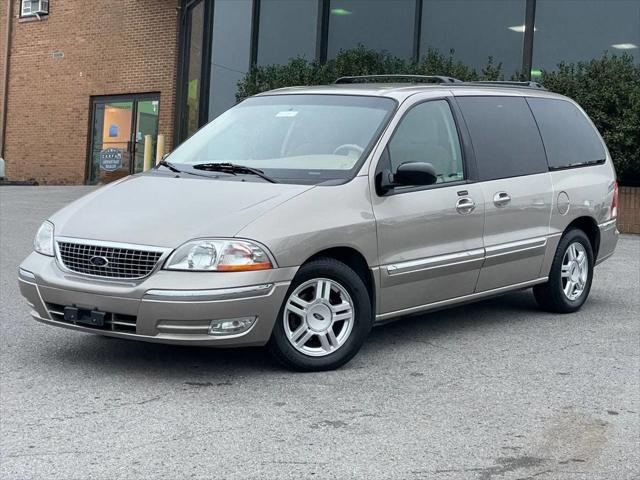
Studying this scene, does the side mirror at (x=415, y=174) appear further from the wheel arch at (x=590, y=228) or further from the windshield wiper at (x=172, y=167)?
the wheel arch at (x=590, y=228)

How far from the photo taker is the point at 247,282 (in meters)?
4.99

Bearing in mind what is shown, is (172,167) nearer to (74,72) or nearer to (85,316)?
(85,316)

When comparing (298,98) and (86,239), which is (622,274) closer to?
(298,98)

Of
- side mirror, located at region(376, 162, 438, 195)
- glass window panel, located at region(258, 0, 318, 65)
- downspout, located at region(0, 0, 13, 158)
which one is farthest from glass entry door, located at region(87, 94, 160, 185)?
side mirror, located at region(376, 162, 438, 195)

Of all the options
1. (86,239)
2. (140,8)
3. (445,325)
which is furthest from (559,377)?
(140,8)

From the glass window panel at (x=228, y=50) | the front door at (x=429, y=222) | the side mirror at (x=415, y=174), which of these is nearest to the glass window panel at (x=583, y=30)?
the glass window panel at (x=228, y=50)

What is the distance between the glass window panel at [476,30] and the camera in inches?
641

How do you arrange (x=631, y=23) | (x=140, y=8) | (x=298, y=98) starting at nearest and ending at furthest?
(x=298, y=98) → (x=631, y=23) → (x=140, y=8)

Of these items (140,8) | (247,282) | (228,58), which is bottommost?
(247,282)

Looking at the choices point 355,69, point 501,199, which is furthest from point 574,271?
point 355,69

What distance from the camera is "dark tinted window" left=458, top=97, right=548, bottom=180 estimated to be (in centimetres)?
664

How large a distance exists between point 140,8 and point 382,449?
19.7 metres

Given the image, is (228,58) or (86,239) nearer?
(86,239)

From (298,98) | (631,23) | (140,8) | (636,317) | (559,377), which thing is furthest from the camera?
(140,8)
